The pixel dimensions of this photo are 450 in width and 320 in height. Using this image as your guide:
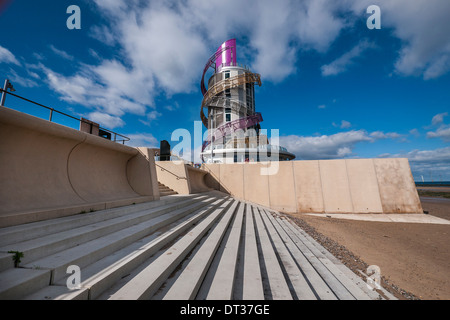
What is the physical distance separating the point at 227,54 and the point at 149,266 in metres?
36.0

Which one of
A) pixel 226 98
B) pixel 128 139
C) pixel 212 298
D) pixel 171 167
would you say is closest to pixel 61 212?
pixel 212 298

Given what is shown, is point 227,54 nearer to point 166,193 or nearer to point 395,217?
point 166,193

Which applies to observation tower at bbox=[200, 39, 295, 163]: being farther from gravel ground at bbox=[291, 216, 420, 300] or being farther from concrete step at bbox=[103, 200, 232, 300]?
concrete step at bbox=[103, 200, 232, 300]

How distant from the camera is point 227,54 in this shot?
3166cm

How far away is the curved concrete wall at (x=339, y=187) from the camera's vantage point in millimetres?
13664

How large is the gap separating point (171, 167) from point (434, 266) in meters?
11.8

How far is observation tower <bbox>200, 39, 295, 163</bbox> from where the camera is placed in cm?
2769

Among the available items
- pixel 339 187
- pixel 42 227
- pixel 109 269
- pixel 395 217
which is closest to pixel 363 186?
pixel 339 187

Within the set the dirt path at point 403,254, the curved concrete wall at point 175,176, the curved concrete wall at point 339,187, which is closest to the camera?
the dirt path at point 403,254

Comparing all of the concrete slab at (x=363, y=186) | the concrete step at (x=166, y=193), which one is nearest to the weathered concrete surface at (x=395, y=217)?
the concrete slab at (x=363, y=186)

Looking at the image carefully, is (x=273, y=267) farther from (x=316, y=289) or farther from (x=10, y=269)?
(x=10, y=269)

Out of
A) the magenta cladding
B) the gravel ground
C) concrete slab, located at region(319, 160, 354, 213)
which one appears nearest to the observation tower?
the magenta cladding

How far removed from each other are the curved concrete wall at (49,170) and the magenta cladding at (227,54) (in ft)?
103

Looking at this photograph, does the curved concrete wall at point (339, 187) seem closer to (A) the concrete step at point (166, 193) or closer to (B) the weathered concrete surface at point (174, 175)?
(B) the weathered concrete surface at point (174, 175)
